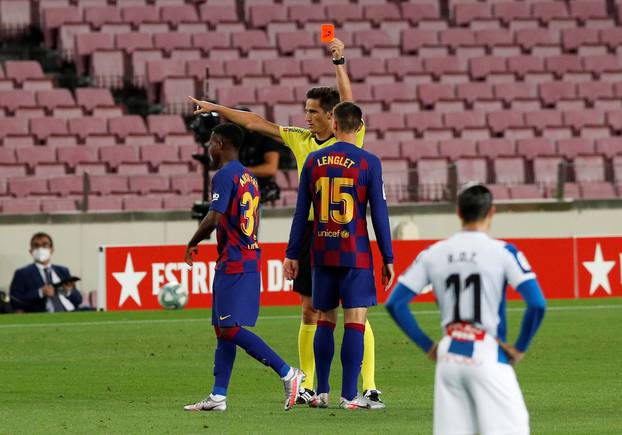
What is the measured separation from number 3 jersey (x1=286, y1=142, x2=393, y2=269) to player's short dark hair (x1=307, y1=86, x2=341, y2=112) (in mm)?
599

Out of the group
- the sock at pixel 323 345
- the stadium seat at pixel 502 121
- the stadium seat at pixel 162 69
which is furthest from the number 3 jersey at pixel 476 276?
the stadium seat at pixel 162 69

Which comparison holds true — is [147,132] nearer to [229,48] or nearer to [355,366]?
[229,48]

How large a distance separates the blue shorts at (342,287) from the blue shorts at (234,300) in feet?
1.47

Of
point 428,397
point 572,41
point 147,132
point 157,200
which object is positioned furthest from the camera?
point 572,41

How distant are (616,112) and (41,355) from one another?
17043mm

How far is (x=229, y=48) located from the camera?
29328 mm

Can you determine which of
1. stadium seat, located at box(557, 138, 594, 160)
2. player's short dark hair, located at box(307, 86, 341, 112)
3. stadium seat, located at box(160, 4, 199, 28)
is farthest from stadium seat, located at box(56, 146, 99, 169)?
player's short dark hair, located at box(307, 86, 341, 112)

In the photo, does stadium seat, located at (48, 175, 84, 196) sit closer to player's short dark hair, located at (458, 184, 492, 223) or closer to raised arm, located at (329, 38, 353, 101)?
raised arm, located at (329, 38, 353, 101)

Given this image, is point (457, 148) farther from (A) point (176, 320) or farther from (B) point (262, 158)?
(B) point (262, 158)

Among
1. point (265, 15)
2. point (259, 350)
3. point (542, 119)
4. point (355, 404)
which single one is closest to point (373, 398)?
point (355, 404)

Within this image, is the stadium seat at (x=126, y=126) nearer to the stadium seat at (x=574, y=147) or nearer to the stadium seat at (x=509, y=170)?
the stadium seat at (x=509, y=170)

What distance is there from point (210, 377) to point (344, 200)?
10.9 ft

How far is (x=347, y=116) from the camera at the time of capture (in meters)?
9.36

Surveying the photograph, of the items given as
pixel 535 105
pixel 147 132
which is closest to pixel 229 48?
pixel 147 132
